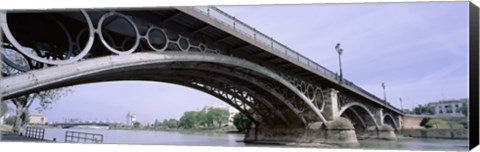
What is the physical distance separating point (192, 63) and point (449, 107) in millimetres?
6881

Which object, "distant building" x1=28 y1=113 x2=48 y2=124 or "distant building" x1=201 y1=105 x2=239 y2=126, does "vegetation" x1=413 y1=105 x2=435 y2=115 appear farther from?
"distant building" x1=28 y1=113 x2=48 y2=124

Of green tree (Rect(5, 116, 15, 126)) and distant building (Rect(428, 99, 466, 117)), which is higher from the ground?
distant building (Rect(428, 99, 466, 117))

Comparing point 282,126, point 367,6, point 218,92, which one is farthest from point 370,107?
point 367,6

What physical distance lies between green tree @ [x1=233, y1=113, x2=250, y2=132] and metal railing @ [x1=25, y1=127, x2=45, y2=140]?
7817 mm

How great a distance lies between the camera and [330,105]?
18453 mm

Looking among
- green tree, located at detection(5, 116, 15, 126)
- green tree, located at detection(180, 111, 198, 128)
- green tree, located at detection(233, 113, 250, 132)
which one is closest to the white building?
green tree, located at detection(180, 111, 198, 128)

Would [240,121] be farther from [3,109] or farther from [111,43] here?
[3,109]

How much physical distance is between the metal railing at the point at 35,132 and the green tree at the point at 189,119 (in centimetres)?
385

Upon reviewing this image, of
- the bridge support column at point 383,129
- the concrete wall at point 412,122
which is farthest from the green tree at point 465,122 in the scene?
the bridge support column at point 383,129

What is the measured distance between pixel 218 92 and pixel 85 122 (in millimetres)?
6901

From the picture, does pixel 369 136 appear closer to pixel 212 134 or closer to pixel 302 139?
pixel 302 139

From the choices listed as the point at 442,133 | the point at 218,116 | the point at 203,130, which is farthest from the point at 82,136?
the point at 442,133

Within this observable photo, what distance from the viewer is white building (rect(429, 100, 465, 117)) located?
29.8 feet

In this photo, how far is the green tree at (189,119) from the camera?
12.3 metres
